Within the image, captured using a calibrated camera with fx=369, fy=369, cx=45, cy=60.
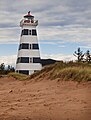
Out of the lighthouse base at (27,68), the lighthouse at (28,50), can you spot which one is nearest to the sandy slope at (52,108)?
the lighthouse base at (27,68)

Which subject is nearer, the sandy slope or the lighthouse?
the sandy slope

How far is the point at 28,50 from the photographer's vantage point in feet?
130

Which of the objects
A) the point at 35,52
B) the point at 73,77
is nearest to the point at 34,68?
the point at 35,52

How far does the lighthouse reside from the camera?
1531 inches

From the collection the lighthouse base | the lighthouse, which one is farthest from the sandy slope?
the lighthouse

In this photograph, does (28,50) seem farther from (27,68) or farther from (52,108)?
(52,108)

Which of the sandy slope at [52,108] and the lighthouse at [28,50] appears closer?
the sandy slope at [52,108]

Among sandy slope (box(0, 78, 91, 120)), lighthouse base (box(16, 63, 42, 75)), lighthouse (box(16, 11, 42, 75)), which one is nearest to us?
sandy slope (box(0, 78, 91, 120))

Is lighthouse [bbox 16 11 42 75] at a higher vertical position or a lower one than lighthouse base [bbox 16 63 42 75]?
higher

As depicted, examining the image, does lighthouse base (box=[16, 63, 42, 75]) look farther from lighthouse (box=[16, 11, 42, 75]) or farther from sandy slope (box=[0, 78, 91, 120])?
sandy slope (box=[0, 78, 91, 120])

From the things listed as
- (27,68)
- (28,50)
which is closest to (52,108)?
(27,68)

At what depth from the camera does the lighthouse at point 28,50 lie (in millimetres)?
38875

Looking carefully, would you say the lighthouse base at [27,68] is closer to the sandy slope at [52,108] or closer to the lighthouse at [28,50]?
the lighthouse at [28,50]

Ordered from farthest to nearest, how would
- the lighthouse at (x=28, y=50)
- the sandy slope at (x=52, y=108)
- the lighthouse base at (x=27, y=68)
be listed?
the lighthouse at (x=28, y=50)
the lighthouse base at (x=27, y=68)
the sandy slope at (x=52, y=108)
